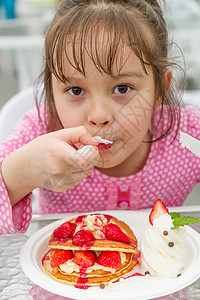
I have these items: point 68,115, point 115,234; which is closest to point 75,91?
point 68,115

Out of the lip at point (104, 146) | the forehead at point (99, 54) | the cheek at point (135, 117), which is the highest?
the forehead at point (99, 54)

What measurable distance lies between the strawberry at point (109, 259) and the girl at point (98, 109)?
0.45 ft

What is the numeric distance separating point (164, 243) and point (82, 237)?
0.15m

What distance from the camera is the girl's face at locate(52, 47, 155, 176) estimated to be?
886mm

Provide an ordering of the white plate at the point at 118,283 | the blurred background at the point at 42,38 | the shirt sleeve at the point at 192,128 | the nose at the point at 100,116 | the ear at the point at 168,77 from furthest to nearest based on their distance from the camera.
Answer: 1. the blurred background at the point at 42,38
2. the shirt sleeve at the point at 192,128
3. the ear at the point at 168,77
4. the nose at the point at 100,116
5. the white plate at the point at 118,283

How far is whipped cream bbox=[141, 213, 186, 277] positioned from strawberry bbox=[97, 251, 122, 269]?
0.05m

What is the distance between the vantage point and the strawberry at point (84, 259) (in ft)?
2.35

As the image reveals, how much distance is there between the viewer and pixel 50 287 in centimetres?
66

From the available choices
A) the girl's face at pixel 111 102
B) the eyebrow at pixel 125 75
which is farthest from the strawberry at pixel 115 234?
the eyebrow at pixel 125 75

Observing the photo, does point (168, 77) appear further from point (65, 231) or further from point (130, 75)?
point (65, 231)

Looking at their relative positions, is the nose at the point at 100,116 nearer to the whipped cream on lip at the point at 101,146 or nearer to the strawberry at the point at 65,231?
the whipped cream on lip at the point at 101,146

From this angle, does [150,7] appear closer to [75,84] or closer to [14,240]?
[75,84]

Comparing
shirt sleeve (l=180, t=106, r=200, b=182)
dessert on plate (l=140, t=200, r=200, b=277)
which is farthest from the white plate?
shirt sleeve (l=180, t=106, r=200, b=182)

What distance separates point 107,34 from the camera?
0.90m
